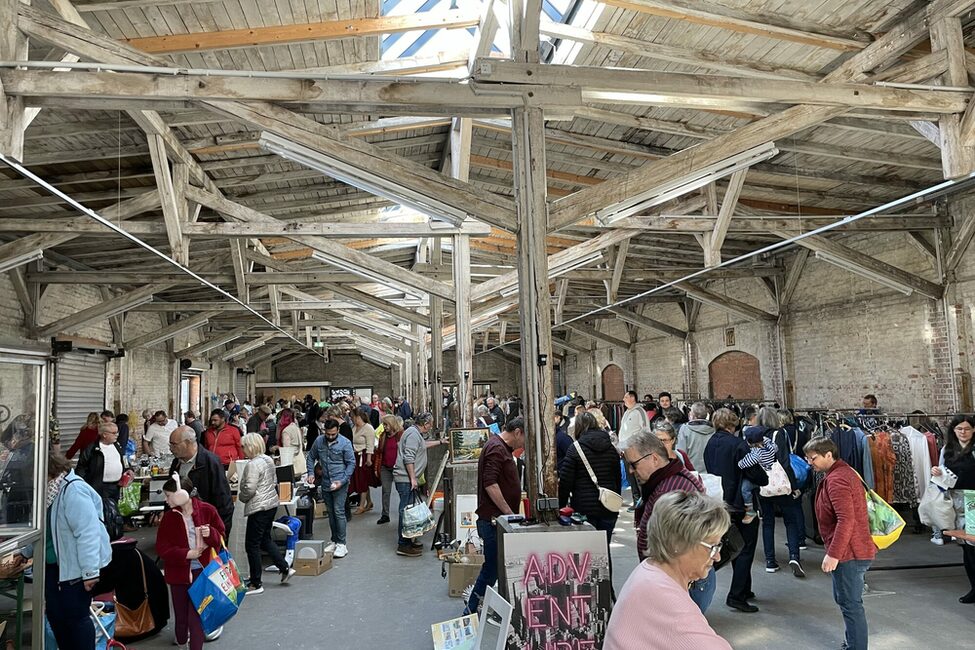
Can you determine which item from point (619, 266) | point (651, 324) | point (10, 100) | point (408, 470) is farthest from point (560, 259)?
point (651, 324)

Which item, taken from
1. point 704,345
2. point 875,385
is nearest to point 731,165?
point 875,385

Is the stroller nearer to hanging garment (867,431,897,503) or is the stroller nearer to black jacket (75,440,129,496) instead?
black jacket (75,440,129,496)

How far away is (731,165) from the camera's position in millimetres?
5879

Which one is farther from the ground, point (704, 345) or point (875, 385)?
point (704, 345)

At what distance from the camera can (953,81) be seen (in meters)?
5.43

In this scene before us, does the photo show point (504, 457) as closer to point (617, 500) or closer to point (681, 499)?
point (617, 500)

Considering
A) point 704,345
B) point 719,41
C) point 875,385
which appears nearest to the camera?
point 719,41

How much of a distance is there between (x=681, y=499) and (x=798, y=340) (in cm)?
1270

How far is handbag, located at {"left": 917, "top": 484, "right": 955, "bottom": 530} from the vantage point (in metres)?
6.06

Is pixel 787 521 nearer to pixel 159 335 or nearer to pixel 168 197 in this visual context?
pixel 168 197

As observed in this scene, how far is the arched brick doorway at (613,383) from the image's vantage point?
22.5m

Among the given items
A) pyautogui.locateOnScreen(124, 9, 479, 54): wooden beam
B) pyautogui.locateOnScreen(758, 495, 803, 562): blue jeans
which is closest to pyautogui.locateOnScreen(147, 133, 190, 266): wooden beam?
pyautogui.locateOnScreen(124, 9, 479, 54): wooden beam

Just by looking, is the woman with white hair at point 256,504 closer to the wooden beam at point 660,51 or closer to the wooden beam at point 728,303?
the wooden beam at point 660,51

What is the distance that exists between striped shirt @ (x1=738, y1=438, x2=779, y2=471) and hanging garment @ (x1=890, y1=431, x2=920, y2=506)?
121 inches
